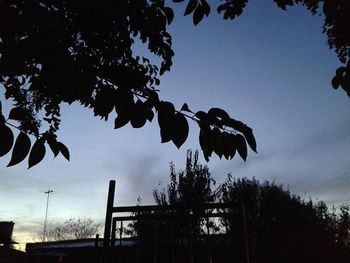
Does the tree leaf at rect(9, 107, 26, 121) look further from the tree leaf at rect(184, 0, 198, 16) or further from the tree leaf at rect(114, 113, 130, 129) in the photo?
the tree leaf at rect(184, 0, 198, 16)

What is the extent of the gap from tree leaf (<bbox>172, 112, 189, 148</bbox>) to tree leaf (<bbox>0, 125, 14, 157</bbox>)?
2.02 ft

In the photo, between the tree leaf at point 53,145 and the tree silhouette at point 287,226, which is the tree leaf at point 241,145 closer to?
the tree leaf at point 53,145

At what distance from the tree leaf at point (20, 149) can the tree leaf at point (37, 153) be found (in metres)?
0.06

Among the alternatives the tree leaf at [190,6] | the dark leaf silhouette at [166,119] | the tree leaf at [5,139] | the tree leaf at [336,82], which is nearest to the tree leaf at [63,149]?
the tree leaf at [5,139]

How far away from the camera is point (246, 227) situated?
13.7ft

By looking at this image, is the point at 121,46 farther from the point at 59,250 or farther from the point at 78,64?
the point at 59,250

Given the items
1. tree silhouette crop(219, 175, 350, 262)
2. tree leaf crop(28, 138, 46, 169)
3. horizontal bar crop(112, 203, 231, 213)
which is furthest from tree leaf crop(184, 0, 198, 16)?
tree silhouette crop(219, 175, 350, 262)

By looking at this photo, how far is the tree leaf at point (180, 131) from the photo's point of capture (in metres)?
1.24

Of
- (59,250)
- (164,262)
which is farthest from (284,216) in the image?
(164,262)

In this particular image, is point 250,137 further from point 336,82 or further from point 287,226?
point 287,226

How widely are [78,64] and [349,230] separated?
24.5 metres

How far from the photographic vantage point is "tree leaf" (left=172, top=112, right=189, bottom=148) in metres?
1.24

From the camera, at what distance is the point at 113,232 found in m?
4.72

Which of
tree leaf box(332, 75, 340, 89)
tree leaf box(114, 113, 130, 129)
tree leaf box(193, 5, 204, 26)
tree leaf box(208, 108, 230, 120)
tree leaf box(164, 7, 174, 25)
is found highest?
tree leaf box(164, 7, 174, 25)
